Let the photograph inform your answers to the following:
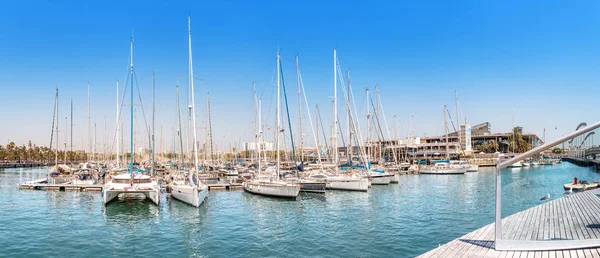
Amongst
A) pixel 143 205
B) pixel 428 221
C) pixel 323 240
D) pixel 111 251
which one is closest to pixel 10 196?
pixel 143 205

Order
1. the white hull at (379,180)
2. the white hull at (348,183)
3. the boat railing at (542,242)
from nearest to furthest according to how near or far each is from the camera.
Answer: the boat railing at (542,242) → the white hull at (348,183) → the white hull at (379,180)

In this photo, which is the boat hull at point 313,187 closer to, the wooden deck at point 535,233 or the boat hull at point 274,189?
the boat hull at point 274,189

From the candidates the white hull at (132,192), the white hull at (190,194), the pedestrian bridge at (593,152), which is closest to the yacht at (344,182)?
the white hull at (190,194)

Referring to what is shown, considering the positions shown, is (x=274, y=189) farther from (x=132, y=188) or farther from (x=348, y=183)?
(x=132, y=188)

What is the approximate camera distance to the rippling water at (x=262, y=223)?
20469 millimetres

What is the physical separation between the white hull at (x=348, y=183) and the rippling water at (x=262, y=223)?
579 cm

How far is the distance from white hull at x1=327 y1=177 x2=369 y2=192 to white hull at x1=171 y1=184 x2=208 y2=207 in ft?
58.3

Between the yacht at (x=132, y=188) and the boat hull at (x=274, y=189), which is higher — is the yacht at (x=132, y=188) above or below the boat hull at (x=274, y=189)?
above

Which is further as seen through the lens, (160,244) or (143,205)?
(143,205)

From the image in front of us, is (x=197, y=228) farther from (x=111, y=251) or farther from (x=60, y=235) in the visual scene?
(x=60, y=235)

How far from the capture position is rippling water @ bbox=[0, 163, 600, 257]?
2047cm

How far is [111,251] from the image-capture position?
20.8 metres

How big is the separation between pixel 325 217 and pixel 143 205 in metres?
17.5

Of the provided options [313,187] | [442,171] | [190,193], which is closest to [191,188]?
[190,193]
